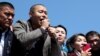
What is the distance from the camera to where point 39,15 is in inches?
212

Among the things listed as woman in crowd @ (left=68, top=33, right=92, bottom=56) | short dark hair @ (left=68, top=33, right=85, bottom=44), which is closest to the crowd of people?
woman in crowd @ (left=68, top=33, right=92, bottom=56)

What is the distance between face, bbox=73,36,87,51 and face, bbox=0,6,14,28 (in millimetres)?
1817

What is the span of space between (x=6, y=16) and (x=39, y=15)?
55 centimetres

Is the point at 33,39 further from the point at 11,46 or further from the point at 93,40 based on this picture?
the point at 93,40

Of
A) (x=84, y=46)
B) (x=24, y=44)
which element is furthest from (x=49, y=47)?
(x=84, y=46)

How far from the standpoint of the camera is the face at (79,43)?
6.53 m

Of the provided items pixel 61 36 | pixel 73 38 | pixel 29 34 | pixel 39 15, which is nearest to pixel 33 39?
pixel 29 34

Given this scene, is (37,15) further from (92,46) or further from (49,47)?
(92,46)

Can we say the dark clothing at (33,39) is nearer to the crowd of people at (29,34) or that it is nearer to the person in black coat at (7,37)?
the crowd of people at (29,34)

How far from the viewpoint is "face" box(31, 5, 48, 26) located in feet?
17.5

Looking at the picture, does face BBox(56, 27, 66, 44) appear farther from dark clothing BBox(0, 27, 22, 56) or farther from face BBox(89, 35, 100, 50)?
dark clothing BBox(0, 27, 22, 56)

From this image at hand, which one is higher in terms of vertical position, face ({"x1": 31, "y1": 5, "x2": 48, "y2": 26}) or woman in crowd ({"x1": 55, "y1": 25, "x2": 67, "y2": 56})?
face ({"x1": 31, "y1": 5, "x2": 48, "y2": 26})

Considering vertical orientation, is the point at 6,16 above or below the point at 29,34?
above

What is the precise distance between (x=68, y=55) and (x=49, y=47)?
49.1 inches
